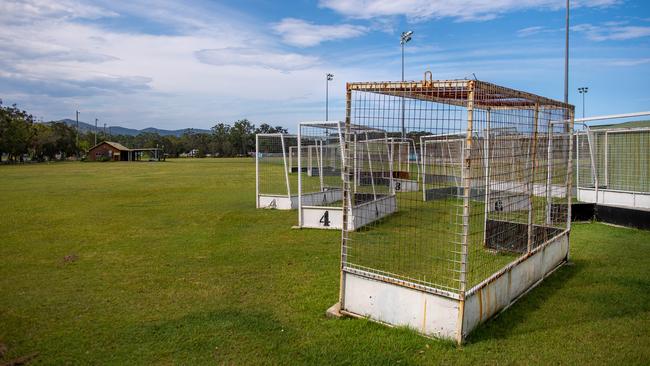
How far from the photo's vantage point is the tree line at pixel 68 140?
49.9m

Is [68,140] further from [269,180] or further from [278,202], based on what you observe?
[278,202]

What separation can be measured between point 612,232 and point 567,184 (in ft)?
9.96

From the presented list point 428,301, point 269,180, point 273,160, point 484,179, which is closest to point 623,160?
point 484,179

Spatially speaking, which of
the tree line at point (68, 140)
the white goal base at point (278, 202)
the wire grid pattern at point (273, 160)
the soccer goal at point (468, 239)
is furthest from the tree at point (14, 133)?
the soccer goal at point (468, 239)

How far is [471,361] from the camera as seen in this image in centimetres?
352

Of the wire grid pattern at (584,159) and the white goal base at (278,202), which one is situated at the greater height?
the wire grid pattern at (584,159)

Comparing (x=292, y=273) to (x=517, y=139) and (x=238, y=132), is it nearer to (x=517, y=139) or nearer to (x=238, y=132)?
(x=517, y=139)

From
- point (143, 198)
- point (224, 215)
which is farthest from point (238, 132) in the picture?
point (224, 215)

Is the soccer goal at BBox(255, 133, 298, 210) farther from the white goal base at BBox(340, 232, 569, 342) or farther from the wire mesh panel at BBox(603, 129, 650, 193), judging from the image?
the wire mesh panel at BBox(603, 129, 650, 193)

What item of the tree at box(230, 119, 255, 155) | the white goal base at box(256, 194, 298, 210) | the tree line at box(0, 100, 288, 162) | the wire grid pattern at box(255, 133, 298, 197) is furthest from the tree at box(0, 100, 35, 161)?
the white goal base at box(256, 194, 298, 210)

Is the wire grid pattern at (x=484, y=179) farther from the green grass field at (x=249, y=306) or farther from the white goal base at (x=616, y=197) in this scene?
the white goal base at (x=616, y=197)

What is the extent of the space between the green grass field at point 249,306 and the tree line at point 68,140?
787 inches

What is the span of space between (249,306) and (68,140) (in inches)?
2715

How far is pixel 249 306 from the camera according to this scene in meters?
4.79
